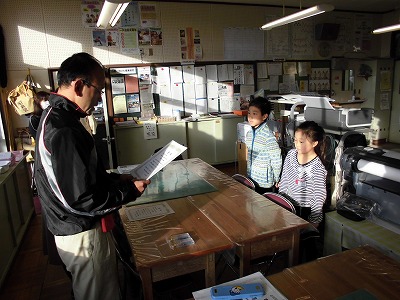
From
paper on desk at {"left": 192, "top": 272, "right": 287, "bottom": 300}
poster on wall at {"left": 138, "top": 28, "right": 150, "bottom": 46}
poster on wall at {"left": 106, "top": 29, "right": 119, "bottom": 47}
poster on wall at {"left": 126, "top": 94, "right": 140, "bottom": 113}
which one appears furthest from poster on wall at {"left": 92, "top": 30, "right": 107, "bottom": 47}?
paper on desk at {"left": 192, "top": 272, "right": 287, "bottom": 300}

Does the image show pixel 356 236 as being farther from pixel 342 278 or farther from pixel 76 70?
pixel 76 70

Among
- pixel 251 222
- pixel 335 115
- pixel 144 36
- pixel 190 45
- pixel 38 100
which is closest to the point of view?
pixel 251 222

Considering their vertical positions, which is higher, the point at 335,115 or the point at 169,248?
the point at 335,115

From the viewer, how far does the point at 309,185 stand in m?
2.30

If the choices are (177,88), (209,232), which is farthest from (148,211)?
(177,88)

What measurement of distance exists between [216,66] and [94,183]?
448 centimetres

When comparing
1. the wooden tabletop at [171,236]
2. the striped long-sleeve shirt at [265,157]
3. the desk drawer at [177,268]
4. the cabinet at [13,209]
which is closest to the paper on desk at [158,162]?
the wooden tabletop at [171,236]

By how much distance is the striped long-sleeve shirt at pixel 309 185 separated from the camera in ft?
7.35

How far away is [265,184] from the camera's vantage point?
2.84 meters

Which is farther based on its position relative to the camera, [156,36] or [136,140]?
[156,36]

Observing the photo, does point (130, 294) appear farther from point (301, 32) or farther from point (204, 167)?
point (301, 32)

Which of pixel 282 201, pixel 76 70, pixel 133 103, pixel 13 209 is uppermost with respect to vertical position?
pixel 76 70

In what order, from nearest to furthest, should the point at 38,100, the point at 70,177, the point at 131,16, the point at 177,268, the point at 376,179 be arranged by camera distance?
the point at 70,177 < the point at 177,268 < the point at 376,179 < the point at 38,100 < the point at 131,16

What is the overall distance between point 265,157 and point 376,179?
106 centimetres
